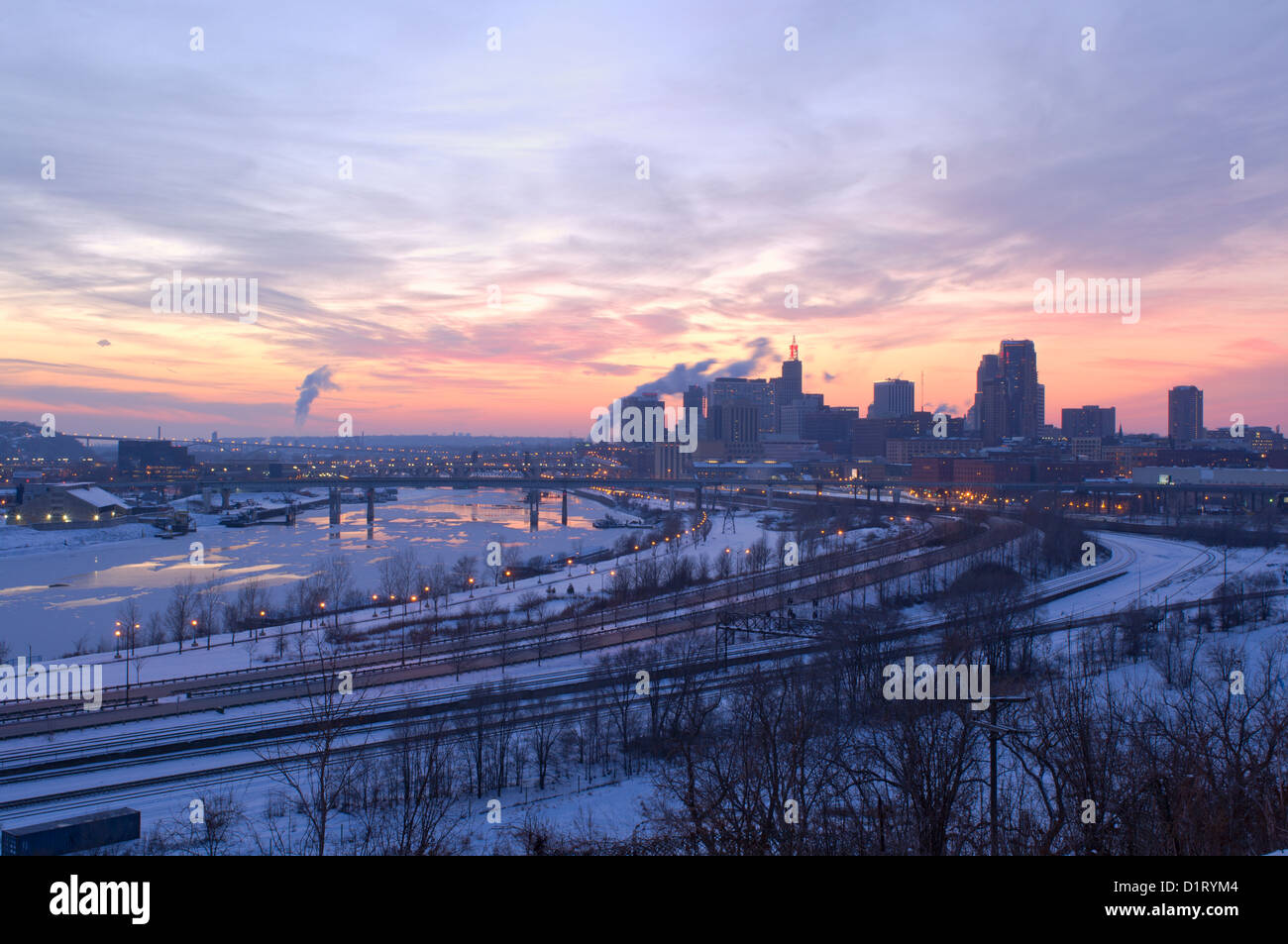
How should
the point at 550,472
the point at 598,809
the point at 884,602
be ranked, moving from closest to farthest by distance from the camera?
1. the point at 598,809
2. the point at 884,602
3. the point at 550,472

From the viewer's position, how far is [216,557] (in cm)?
2438

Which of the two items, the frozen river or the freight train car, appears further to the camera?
the frozen river

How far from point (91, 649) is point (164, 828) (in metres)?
8.32

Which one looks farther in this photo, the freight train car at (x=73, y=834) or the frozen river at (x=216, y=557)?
the frozen river at (x=216, y=557)

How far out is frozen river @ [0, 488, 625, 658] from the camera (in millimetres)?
15062

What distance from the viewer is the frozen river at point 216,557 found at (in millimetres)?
15062

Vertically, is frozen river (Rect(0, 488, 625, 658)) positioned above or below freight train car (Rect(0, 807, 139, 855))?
below

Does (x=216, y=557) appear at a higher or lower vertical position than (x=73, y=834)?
lower

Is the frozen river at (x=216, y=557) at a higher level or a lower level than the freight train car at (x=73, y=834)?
lower

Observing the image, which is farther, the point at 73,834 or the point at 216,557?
the point at 216,557
